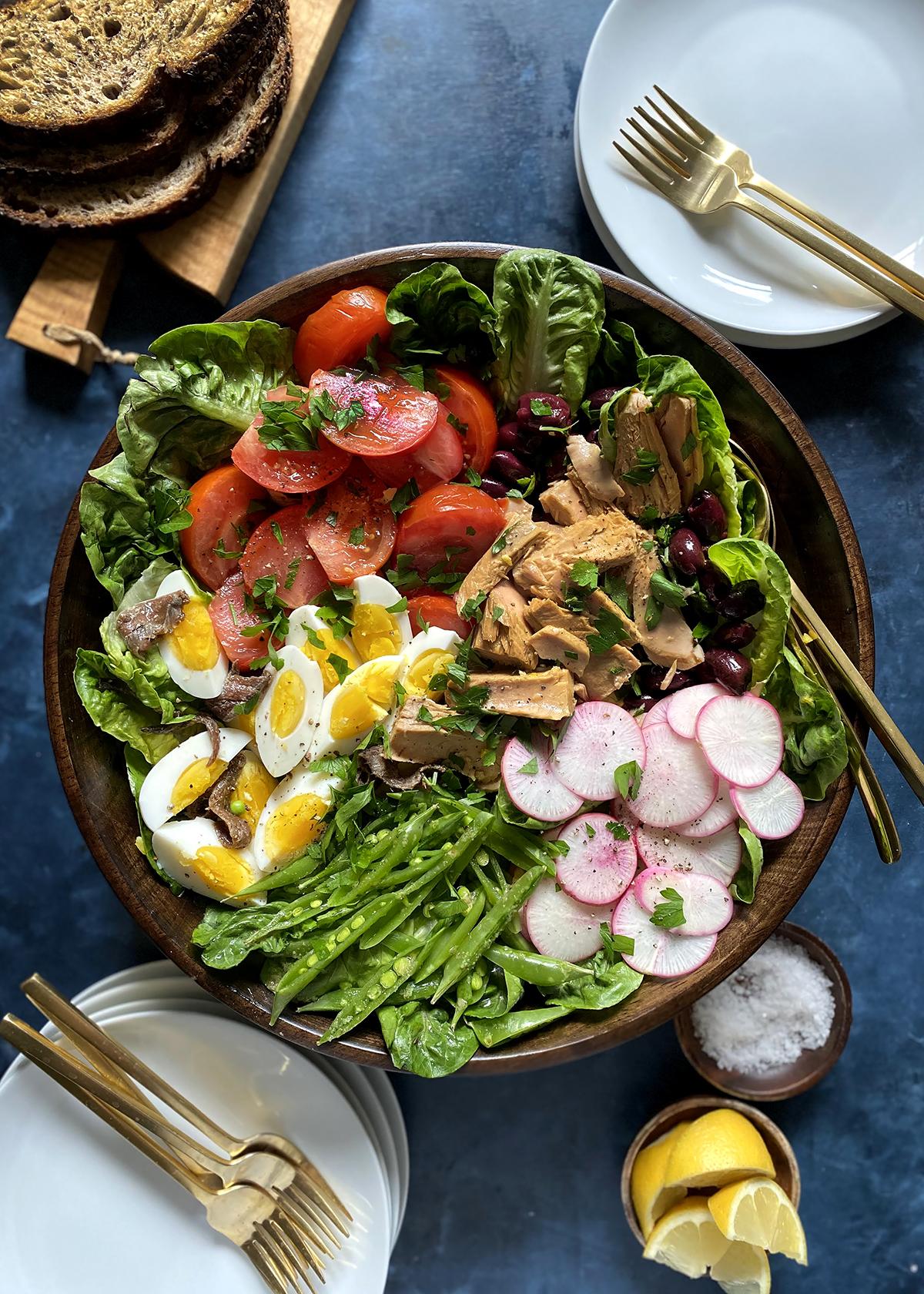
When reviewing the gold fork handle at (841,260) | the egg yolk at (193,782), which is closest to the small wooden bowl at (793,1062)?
the egg yolk at (193,782)

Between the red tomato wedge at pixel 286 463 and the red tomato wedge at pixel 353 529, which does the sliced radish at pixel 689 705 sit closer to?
the red tomato wedge at pixel 353 529

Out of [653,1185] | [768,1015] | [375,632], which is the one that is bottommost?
[653,1185]

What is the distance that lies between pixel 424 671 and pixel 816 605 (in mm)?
857

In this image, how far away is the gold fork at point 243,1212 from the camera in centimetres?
197

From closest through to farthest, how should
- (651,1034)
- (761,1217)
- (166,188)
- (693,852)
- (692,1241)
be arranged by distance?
1. (693,852)
2. (761,1217)
3. (692,1241)
4. (166,188)
5. (651,1034)

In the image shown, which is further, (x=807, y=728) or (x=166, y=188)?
(x=166, y=188)

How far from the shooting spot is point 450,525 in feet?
6.00

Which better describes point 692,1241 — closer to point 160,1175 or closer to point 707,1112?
point 707,1112

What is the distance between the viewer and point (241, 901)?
Result: 1.82 meters

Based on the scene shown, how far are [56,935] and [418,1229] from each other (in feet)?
4.03

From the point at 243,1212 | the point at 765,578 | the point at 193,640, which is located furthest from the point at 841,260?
the point at 243,1212

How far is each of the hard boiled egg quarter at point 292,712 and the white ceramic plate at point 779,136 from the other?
4.03ft

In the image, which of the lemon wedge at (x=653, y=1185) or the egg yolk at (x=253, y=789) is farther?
the lemon wedge at (x=653, y=1185)

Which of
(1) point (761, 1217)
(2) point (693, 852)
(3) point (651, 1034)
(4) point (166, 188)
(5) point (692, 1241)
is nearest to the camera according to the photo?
(2) point (693, 852)
